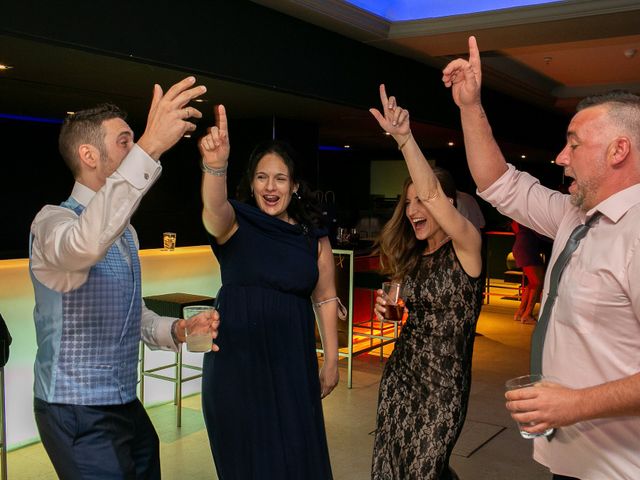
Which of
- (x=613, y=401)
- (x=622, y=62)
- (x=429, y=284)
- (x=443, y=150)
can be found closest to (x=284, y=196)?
(x=429, y=284)

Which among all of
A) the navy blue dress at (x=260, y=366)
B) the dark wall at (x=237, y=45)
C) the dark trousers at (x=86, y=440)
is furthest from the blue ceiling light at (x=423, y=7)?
the dark trousers at (x=86, y=440)

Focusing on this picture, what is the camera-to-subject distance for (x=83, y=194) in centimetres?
189

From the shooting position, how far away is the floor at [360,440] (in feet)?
12.4

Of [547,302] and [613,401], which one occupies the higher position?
[547,302]

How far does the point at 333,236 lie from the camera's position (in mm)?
7395

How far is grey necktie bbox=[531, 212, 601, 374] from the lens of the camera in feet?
5.44

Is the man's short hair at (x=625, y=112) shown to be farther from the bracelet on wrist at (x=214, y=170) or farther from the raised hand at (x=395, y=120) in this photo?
the bracelet on wrist at (x=214, y=170)

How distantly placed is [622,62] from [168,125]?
6.96 meters

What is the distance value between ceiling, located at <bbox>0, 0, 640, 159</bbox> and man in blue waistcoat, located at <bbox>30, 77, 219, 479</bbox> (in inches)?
60.6

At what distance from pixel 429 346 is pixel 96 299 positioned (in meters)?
1.22

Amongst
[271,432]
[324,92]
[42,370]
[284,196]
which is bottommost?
[271,432]

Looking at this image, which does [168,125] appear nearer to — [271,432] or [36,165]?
[271,432]

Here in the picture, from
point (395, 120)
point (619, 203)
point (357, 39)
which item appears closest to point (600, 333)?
point (619, 203)

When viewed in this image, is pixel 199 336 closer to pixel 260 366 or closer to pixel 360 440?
pixel 260 366
